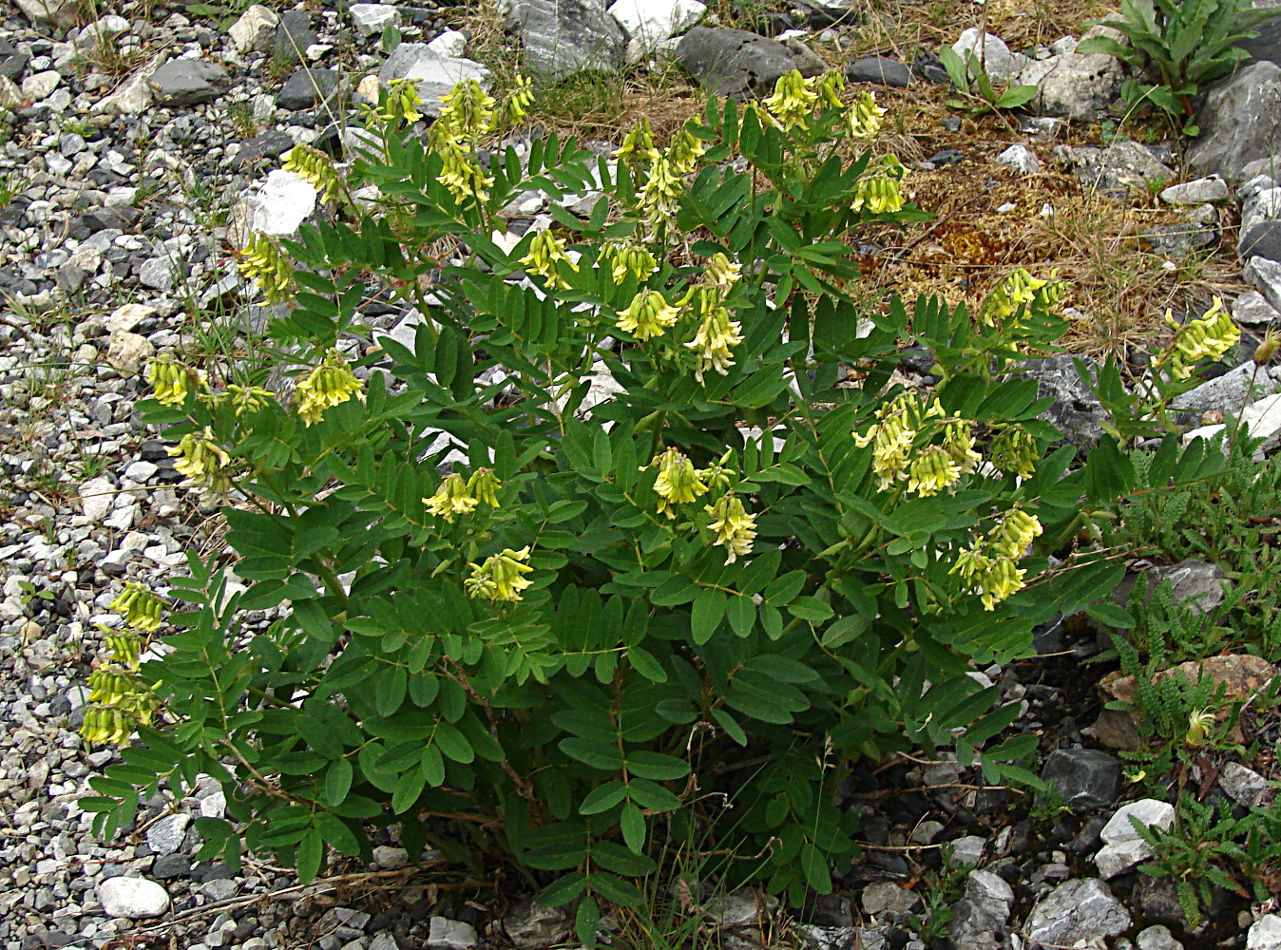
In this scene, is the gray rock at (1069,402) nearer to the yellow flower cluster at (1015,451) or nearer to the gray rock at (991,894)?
the yellow flower cluster at (1015,451)

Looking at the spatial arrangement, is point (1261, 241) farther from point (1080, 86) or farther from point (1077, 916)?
point (1077, 916)

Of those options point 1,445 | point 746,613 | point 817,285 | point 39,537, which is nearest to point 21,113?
point 1,445

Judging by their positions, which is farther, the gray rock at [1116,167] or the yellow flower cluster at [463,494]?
the gray rock at [1116,167]

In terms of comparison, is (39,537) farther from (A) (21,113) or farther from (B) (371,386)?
(A) (21,113)

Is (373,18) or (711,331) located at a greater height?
(711,331)

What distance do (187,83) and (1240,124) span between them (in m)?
4.02

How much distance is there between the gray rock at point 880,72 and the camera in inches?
198

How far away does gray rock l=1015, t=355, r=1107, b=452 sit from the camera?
3.53 metres

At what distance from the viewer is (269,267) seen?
2506mm

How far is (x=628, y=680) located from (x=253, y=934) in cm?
108

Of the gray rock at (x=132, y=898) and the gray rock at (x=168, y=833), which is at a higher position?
the gray rock at (x=132, y=898)

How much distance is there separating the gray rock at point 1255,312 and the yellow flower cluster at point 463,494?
271 centimetres

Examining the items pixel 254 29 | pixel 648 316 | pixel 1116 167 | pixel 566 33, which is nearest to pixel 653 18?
pixel 566 33

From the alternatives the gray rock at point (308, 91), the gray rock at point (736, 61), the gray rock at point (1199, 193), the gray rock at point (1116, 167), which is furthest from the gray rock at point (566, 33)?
the gray rock at point (1199, 193)
